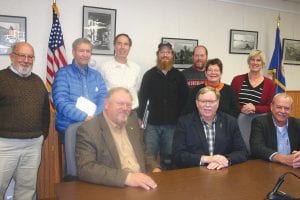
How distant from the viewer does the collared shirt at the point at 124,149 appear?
208cm

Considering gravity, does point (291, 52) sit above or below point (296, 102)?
above

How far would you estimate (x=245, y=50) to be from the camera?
5.20m

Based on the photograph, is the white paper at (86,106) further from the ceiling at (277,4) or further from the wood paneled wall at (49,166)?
the ceiling at (277,4)

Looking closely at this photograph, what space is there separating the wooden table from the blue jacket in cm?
109

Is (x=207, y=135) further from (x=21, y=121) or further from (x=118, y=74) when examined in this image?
(x=21, y=121)

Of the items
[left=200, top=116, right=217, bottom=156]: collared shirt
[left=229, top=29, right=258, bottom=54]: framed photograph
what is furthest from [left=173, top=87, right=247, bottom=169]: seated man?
[left=229, top=29, right=258, bottom=54]: framed photograph

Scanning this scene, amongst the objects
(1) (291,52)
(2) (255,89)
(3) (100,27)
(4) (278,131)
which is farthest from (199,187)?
(1) (291,52)

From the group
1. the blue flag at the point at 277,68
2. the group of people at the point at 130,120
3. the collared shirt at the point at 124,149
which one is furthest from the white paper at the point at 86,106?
the blue flag at the point at 277,68

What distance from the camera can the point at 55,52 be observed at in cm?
368

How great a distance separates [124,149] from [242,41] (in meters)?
3.65

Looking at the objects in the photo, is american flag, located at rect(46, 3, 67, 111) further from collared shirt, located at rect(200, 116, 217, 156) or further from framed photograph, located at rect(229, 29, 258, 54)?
framed photograph, located at rect(229, 29, 258, 54)

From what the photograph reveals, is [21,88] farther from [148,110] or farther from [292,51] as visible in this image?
[292,51]

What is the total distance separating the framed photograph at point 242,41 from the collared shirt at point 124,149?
11.2 ft

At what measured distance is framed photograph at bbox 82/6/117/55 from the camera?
13.0ft
